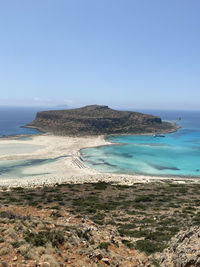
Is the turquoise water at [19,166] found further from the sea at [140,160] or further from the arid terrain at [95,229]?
the arid terrain at [95,229]

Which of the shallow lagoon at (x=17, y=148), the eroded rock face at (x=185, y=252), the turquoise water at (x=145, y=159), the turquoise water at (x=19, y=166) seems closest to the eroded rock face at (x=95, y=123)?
the shallow lagoon at (x=17, y=148)

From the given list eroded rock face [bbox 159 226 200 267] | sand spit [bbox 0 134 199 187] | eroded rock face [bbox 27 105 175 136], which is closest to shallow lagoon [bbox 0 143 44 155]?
sand spit [bbox 0 134 199 187]

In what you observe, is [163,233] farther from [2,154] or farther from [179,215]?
[2,154]

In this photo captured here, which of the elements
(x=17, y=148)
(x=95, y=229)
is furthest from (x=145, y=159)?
(x=95, y=229)

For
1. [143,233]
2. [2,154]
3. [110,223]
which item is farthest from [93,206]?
[2,154]

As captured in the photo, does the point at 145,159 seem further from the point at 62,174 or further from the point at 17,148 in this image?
the point at 17,148

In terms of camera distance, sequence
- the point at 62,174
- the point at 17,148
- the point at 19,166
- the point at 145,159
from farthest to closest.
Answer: the point at 17,148 < the point at 145,159 < the point at 19,166 < the point at 62,174

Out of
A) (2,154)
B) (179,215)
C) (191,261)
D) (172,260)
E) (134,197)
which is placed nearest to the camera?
(191,261)

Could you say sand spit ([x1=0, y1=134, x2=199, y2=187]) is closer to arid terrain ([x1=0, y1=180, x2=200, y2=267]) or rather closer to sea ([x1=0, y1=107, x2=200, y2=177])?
sea ([x1=0, y1=107, x2=200, y2=177])
